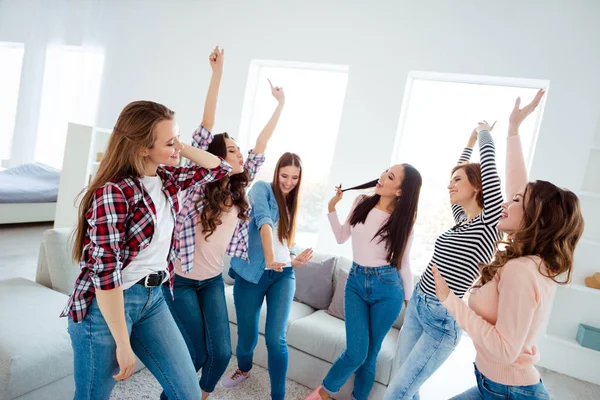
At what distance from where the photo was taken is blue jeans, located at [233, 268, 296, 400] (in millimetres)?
2049

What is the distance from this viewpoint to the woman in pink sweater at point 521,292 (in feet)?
3.73

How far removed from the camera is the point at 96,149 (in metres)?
5.02

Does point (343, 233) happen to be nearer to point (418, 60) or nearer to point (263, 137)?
point (263, 137)

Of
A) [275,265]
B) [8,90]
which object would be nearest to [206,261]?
[275,265]

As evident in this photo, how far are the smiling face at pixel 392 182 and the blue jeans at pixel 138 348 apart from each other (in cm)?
119

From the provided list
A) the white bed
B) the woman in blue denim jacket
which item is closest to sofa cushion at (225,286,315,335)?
the woman in blue denim jacket

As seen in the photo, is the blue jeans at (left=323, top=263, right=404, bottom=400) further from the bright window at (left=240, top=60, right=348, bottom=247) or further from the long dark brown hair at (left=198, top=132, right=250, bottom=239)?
the bright window at (left=240, top=60, right=348, bottom=247)

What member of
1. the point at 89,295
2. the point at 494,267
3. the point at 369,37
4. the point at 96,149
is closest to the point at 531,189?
the point at 494,267

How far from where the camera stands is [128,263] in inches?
47.4

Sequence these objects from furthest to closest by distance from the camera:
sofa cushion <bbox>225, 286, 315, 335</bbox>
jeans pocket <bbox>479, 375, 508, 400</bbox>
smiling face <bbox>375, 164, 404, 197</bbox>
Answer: sofa cushion <bbox>225, 286, 315, 335</bbox>
smiling face <bbox>375, 164, 404, 197</bbox>
jeans pocket <bbox>479, 375, 508, 400</bbox>

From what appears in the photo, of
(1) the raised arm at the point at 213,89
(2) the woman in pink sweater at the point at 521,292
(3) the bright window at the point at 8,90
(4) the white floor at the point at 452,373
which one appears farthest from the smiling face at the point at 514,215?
(3) the bright window at the point at 8,90

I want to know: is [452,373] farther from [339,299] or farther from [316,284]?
[316,284]

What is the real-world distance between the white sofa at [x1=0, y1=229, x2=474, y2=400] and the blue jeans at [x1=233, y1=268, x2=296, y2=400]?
41 cm

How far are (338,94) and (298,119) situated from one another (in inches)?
20.8
